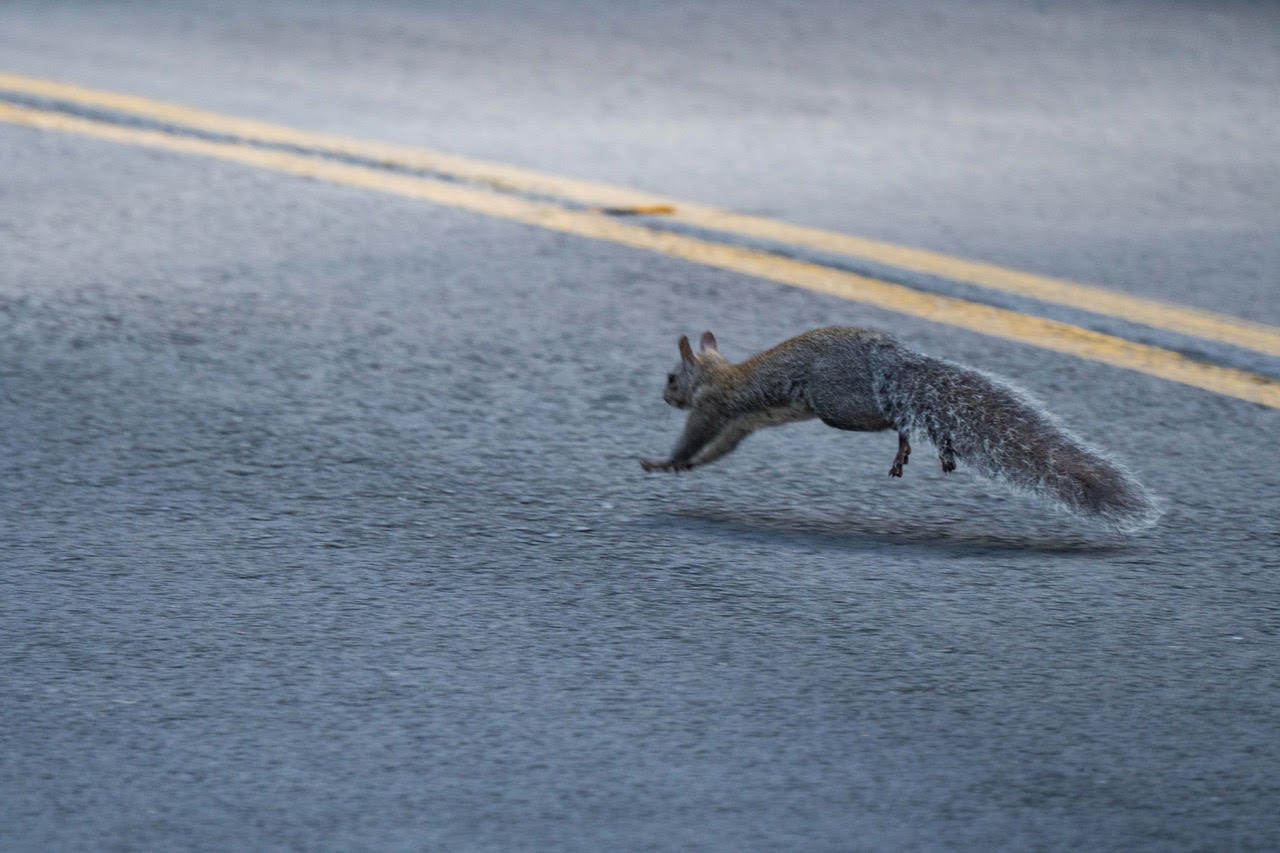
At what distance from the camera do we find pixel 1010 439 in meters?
4.05

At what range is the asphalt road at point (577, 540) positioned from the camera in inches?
116

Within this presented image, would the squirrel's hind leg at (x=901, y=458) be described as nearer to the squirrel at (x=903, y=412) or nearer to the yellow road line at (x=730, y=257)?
the squirrel at (x=903, y=412)

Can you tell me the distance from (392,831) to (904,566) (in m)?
1.50

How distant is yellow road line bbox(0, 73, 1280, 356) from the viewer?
6004 mm

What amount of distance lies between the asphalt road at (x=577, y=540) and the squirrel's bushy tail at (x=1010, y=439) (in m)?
0.14

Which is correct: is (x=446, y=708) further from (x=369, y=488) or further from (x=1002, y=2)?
(x=1002, y=2)

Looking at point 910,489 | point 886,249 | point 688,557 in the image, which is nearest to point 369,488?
point 688,557

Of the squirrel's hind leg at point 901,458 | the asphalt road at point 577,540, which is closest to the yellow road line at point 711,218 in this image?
the asphalt road at point 577,540

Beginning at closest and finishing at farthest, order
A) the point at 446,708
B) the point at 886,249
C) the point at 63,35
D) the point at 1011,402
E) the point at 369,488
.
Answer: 1. the point at 446,708
2. the point at 1011,402
3. the point at 369,488
4. the point at 886,249
5. the point at 63,35

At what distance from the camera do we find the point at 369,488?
4.43 metres

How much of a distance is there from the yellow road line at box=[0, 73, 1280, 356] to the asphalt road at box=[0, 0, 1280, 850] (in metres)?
0.17

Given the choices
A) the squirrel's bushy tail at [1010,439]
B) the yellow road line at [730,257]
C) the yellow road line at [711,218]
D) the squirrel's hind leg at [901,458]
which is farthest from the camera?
the yellow road line at [711,218]

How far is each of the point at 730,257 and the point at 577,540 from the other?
2.80 m

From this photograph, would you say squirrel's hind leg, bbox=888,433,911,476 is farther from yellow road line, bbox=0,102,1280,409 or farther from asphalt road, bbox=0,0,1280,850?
yellow road line, bbox=0,102,1280,409
